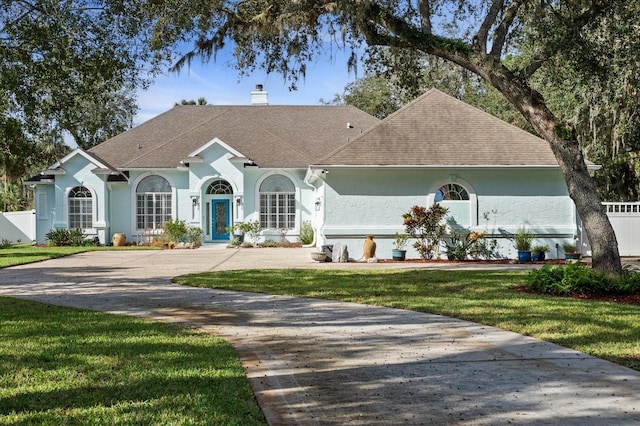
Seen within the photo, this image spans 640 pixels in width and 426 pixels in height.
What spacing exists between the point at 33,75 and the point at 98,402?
32.4 feet

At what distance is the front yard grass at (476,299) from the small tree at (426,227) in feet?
13.4

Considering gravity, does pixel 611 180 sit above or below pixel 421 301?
above

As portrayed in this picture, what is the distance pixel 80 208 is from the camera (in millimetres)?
27750

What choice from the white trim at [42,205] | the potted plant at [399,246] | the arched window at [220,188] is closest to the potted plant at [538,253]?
the potted plant at [399,246]

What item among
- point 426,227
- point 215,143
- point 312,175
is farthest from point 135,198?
point 426,227

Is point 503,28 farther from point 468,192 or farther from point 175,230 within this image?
point 175,230

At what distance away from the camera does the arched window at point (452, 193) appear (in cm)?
2047

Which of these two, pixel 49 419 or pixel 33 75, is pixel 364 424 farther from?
pixel 33 75

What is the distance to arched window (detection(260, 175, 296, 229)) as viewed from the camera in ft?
89.4

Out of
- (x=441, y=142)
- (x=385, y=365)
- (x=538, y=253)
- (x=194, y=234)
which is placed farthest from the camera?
(x=194, y=234)

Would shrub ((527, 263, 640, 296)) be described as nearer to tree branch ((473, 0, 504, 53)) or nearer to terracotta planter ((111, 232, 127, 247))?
tree branch ((473, 0, 504, 53))

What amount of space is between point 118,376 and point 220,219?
72.3ft

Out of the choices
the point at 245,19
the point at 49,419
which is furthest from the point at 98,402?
the point at 245,19

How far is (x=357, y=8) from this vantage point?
39.5ft
